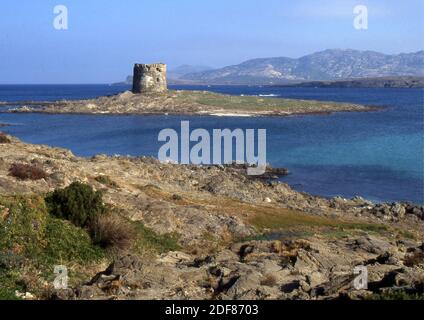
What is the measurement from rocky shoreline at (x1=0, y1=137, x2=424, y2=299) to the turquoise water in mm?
8522

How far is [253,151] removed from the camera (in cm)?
6197

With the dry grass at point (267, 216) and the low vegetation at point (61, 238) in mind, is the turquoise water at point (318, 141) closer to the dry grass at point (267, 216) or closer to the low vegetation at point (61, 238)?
the dry grass at point (267, 216)

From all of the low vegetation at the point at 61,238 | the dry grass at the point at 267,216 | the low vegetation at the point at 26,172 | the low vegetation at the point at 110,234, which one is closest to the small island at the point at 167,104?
the dry grass at the point at 267,216

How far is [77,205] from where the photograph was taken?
666 inches

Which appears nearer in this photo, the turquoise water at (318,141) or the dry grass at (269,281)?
the dry grass at (269,281)

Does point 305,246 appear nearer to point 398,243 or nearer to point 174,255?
point 174,255

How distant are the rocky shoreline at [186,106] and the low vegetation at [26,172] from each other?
8340 cm

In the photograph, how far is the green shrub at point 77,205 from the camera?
1675 cm

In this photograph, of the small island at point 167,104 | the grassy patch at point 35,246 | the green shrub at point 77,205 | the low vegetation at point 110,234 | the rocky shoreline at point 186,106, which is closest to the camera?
the grassy patch at point 35,246

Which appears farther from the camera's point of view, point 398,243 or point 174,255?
point 398,243

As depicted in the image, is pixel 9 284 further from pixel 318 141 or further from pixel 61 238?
pixel 318 141
